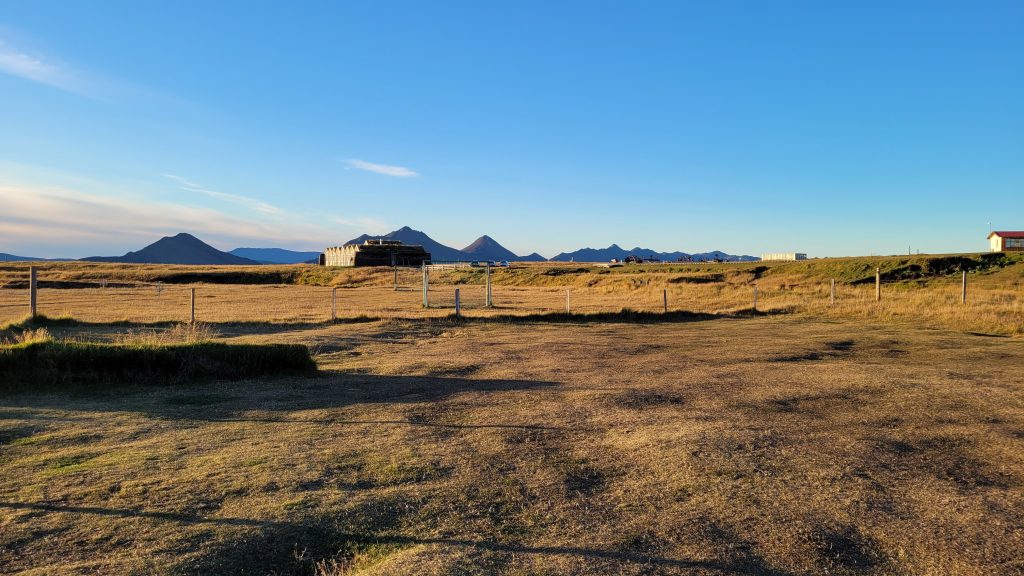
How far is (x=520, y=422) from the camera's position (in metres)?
9.19

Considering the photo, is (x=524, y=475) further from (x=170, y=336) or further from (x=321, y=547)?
(x=170, y=336)

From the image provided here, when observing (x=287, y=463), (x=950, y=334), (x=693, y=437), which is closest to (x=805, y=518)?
(x=693, y=437)

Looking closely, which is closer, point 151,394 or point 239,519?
point 239,519

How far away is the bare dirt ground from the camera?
493cm

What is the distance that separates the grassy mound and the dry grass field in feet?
1.81

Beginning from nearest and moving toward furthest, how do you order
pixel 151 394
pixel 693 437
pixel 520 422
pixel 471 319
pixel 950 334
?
pixel 693 437
pixel 520 422
pixel 151 394
pixel 950 334
pixel 471 319

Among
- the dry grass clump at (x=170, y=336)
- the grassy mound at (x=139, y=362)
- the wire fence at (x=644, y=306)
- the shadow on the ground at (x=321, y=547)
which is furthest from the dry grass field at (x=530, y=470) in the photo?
the wire fence at (x=644, y=306)

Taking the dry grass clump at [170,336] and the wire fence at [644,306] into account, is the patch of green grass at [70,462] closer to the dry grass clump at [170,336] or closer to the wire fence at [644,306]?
the dry grass clump at [170,336]

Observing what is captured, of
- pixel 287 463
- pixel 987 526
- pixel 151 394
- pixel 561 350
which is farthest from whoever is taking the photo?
pixel 561 350

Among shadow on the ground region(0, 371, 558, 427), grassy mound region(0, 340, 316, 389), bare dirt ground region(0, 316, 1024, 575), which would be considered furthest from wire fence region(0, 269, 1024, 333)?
bare dirt ground region(0, 316, 1024, 575)

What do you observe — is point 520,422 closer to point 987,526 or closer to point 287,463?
point 287,463

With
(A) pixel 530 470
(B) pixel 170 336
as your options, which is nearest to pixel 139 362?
(B) pixel 170 336

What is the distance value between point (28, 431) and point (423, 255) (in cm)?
9760

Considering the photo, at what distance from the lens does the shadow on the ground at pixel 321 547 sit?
4734 millimetres
